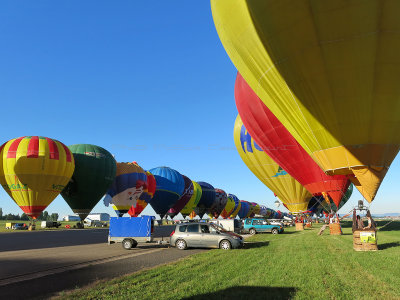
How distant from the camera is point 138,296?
6.87 metres

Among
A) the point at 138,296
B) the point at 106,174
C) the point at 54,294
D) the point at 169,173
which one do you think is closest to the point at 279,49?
the point at 138,296

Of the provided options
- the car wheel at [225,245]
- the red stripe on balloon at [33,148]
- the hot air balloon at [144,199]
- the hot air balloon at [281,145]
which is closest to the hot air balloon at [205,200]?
the hot air balloon at [144,199]

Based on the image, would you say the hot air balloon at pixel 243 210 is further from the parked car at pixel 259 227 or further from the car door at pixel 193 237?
the car door at pixel 193 237

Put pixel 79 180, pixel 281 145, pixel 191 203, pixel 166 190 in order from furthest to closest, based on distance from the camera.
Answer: pixel 191 203
pixel 166 190
pixel 79 180
pixel 281 145

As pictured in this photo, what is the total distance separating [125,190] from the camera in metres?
43.6

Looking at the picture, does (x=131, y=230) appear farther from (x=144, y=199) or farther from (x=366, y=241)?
(x=144, y=199)

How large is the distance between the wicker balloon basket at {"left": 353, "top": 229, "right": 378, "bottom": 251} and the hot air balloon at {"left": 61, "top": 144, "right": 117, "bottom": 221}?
32071 millimetres

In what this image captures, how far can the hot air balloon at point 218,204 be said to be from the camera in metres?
72.6

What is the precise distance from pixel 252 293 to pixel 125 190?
38.5 metres

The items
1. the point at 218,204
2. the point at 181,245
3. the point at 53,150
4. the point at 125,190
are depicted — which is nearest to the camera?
the point at 181,245

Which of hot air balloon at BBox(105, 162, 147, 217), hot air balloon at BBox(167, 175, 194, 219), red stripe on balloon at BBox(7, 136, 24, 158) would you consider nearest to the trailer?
red stripe on balloon at BBox(7, 136, 24, 158)

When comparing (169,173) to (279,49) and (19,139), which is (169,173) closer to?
(19,139)

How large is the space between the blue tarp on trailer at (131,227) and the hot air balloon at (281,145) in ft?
36.0

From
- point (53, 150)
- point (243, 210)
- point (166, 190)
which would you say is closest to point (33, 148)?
point (53, 150)
